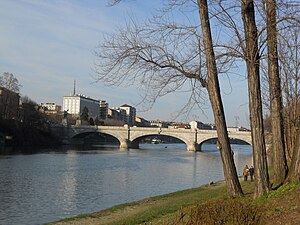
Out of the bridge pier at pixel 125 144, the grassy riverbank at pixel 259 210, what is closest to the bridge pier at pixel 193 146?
the bridge pier at pixel 125 144

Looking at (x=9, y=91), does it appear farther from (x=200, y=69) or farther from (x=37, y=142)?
(x=200, y=69)

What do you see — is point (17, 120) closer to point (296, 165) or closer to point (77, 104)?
point (296, 165)

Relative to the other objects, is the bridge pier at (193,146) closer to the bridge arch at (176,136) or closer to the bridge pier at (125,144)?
the bridge arch at (176,136)

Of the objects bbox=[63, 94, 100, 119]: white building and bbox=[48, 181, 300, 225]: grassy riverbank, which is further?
bbox=[63, 94, 100, 119]: white building

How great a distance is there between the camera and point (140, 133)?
89625 mm

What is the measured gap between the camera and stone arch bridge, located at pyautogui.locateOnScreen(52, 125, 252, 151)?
8312 cm

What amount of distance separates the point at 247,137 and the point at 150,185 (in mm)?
54551

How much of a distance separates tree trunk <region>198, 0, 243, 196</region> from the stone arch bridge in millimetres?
68626

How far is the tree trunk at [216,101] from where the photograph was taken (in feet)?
32.3

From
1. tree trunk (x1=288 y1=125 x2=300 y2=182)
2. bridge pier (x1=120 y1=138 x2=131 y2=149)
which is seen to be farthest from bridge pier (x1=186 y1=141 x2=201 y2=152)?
tree trunk (x1=288 y1=125 x2=300 y2=182)

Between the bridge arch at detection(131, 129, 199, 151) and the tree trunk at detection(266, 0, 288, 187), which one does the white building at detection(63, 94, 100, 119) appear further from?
the tree trunk at detection(266, 0, 288, 187)

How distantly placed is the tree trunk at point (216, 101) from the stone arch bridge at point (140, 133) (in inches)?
2702

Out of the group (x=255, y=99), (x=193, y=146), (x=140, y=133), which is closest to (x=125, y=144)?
(x=140, y=133)

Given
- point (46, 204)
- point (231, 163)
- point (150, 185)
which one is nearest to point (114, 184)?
point (150, 185)
